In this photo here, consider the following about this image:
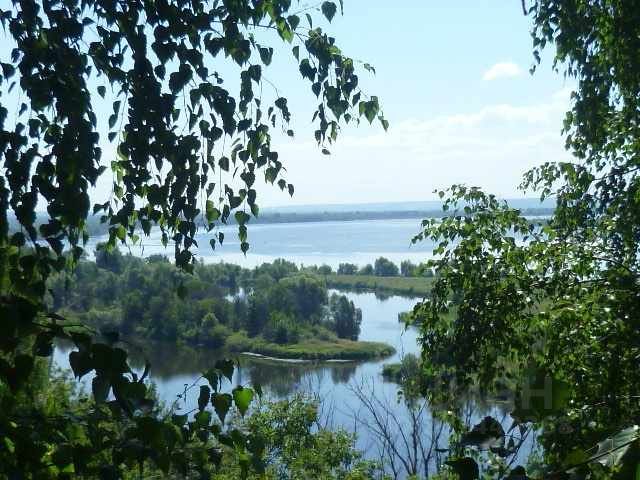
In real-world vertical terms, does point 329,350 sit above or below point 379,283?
below

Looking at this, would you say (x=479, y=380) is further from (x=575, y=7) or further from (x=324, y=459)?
(x=324, y=459)

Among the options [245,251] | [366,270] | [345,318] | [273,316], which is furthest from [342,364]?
[245,251]

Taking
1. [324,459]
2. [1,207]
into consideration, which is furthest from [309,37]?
[324,459]

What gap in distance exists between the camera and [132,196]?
151 centimetres

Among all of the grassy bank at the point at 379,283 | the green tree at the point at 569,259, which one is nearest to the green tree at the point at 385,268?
the grassy bank at the point at 379,283

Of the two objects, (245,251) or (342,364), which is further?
(342,364)

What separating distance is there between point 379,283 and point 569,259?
38947 millimetres

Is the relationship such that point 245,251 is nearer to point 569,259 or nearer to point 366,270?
point 569,259

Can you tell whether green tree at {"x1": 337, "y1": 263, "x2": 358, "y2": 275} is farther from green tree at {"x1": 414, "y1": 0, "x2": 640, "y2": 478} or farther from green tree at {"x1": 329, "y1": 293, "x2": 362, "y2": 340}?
green tree at {"x1": 414, "y1": 0, "x2": 640, "y2": 478}

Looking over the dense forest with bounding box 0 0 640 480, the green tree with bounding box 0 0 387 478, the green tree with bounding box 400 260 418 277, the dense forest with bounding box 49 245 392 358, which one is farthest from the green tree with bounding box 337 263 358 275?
the green tree with bounding box 0 0 387 478

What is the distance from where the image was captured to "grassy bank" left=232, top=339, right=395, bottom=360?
93.4ft

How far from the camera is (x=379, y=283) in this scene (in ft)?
137

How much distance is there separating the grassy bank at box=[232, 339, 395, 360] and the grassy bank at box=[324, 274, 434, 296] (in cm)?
909

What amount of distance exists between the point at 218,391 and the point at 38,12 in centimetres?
80
